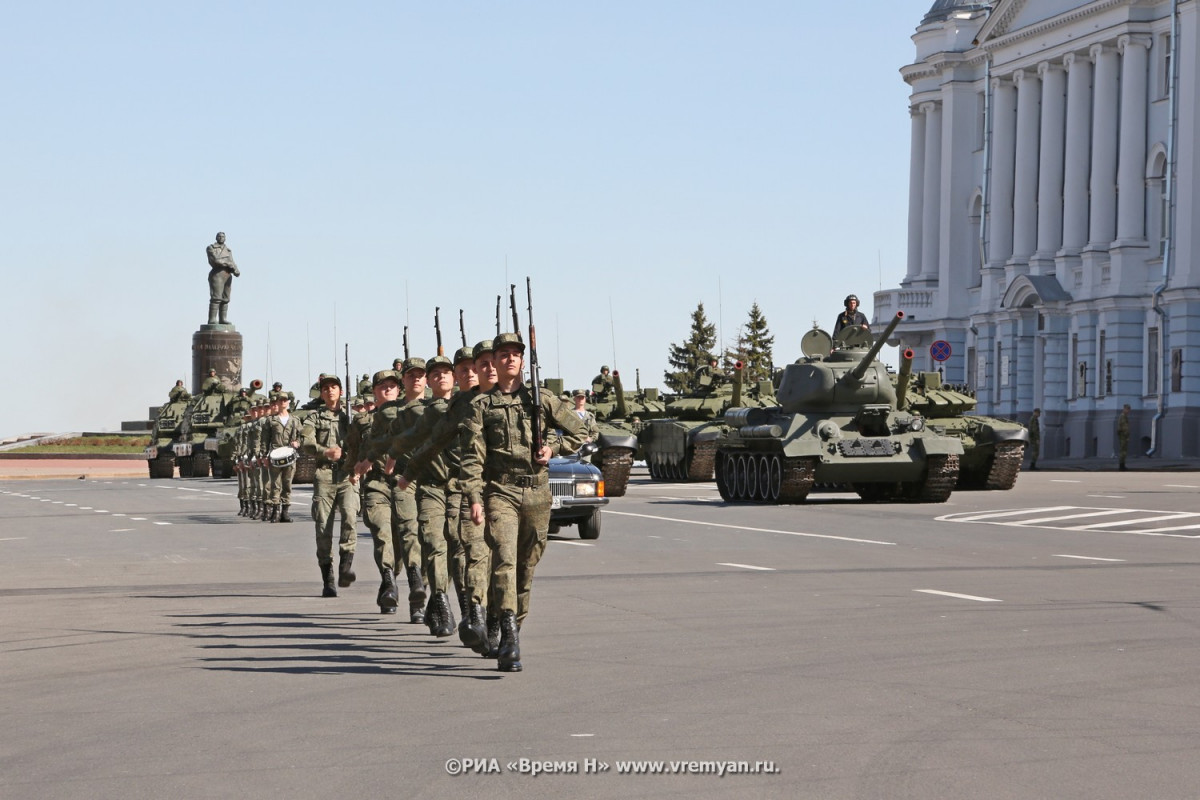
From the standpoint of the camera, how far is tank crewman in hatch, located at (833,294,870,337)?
1368 inches

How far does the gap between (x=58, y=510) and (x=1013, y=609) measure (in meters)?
21.6

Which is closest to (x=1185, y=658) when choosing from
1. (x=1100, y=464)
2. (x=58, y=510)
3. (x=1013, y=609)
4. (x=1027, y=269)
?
(x=1013, y=609)

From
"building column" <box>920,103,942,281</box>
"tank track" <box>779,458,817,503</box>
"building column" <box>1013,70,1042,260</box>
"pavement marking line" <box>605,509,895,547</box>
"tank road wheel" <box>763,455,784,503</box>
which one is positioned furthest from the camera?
"building column" <box>920,103,942,281</box>

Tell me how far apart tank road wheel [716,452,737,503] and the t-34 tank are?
16mm

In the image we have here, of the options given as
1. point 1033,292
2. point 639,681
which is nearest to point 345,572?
point 639,681

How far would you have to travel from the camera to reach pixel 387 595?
45.8 ft

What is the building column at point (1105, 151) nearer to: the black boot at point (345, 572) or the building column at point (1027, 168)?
the building column at point (1027, 168)

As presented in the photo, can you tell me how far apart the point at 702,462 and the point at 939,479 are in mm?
12368

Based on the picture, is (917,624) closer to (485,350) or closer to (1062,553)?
(485,350)

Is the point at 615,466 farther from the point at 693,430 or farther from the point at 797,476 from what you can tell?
the point at 693,430

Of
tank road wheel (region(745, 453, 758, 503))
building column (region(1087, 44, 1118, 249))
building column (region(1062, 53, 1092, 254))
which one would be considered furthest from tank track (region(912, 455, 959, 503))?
building column (region(1062, 53, 1092, 254))

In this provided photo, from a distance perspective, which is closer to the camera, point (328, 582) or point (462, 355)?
point (462, 355)

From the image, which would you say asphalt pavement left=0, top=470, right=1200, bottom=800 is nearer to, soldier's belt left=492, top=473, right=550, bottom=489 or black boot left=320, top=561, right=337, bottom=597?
black boot left=320, top=561, right=337, bottom=597

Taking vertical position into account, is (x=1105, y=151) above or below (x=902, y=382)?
above
